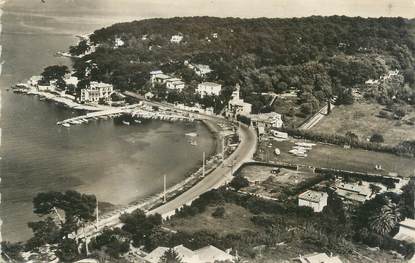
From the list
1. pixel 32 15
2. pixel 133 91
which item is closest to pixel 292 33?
pixel 133 91

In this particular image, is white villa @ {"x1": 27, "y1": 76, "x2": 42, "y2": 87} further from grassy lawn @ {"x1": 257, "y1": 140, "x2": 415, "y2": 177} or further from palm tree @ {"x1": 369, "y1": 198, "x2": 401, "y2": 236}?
palm tree @ {"x1": 369, "y1": 198, "x2": 401, "y2": 236}

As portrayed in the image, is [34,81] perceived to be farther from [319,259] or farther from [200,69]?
[319,259]

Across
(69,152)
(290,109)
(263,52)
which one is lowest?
(69,152)

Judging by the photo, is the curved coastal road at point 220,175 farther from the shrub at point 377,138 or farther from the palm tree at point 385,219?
the palm tree at point 385,219

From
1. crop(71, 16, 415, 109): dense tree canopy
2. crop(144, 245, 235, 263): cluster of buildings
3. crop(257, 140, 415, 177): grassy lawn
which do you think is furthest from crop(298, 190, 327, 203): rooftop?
crop(71, 16, 415, 109): dense tree canopy

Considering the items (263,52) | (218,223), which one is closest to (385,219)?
(218,223)

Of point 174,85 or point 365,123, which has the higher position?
point 174,85

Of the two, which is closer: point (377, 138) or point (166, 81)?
point (377, 138)

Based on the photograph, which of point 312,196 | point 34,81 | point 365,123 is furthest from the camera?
point 34,81

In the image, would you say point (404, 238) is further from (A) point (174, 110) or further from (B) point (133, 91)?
(B) point (133, 91)
